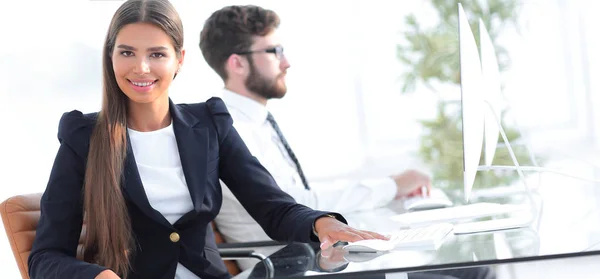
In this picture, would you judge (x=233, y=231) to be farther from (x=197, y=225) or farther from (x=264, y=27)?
(x=264, y=27)

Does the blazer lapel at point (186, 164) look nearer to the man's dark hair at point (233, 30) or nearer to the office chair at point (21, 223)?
the office chair at point (21, 223)

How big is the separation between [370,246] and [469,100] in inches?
19.2

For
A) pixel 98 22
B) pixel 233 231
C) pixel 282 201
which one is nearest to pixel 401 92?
pixel 98 22

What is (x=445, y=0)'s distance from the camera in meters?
5.44

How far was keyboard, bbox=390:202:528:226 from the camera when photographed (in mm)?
2250

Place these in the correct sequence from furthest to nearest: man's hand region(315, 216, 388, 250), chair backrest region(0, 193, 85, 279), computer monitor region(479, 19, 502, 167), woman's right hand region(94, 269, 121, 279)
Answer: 1. computer monitor region(479, 19, 502, 167)
2. chair backrest region(0, 193, 85, 279)
3. man's hand region(315, 216, 388, 250)
4. woman's right hand region(94, 269, 121, 279)

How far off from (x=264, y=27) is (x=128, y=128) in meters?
1.56

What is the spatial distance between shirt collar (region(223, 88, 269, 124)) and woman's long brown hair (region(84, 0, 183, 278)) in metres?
1.23

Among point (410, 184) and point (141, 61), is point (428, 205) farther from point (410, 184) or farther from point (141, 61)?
point (141, 61)

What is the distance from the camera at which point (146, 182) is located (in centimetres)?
201

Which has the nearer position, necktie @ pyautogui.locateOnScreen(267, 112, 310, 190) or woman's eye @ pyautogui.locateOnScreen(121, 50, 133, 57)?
woman's eye @ pyautogui.locateOnScreen(121, 50, 133, 57)

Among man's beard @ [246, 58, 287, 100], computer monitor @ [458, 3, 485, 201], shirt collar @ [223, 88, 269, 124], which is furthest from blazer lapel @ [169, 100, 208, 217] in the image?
man's beard @ [246, 58, 287, 100]

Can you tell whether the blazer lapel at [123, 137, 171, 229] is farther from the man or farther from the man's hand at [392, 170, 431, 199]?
the man's hand at [392, 170, 431, 199]

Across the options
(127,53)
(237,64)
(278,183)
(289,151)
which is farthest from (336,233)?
(237,64)
